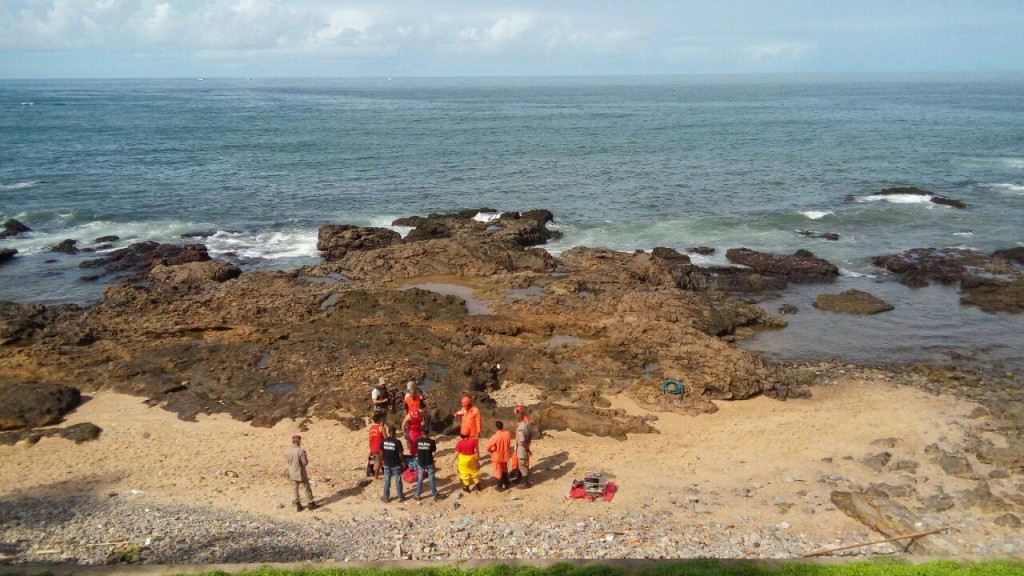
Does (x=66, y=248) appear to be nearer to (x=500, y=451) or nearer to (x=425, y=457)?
(x=425, y=457)

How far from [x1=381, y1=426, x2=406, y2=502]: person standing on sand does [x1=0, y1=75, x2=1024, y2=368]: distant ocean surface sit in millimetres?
13642

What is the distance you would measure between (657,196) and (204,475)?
124ft

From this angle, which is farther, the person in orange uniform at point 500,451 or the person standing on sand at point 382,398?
the person standing on sand at point 382,398

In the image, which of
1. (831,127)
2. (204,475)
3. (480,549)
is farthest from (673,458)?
(831,127)

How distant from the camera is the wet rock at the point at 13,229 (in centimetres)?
3717

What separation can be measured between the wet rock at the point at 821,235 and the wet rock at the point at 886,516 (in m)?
25.6

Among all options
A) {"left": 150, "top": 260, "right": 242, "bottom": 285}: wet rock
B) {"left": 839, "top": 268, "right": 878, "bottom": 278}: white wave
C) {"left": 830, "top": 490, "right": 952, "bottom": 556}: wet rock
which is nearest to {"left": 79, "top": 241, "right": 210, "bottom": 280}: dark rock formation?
{"left": 150, "top": 260, "right": 242, "bottom": 285}: wet rock

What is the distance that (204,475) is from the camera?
14.3 meters

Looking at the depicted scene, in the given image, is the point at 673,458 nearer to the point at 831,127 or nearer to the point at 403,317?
the point at 403,317

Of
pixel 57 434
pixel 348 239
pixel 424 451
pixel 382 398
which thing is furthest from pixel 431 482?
pixel 348 239

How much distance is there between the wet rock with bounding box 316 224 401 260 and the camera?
3244cm

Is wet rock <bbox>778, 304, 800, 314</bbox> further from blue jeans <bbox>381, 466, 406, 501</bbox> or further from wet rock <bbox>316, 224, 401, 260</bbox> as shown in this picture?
wet rock <bbox>316, 224, 401, 260</bbox>

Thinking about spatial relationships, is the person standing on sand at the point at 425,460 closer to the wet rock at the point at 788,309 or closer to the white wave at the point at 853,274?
the wet rock at the point at 788,309

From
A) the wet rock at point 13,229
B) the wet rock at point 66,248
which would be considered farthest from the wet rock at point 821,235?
the wet rock at point 13,229
